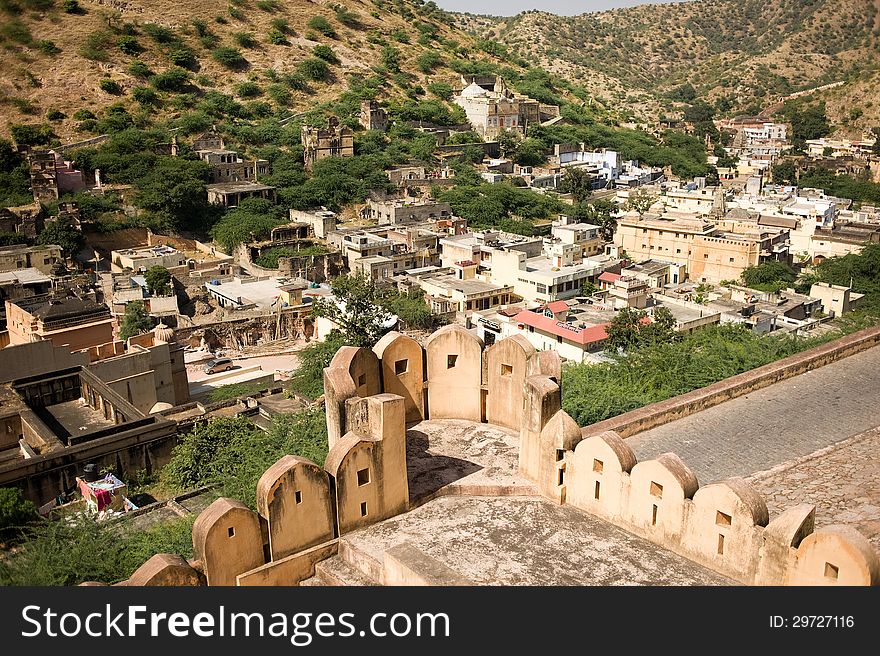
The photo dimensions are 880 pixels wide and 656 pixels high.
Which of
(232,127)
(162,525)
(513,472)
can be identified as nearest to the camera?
(513,472)

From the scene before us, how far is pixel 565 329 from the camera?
27547 millimetres

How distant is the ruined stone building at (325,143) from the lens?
173 ft

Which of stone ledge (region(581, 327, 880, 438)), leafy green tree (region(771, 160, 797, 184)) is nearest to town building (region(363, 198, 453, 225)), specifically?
leafy green tree (region(771, 160, 797, 184))

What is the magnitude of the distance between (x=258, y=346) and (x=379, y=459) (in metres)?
26.2

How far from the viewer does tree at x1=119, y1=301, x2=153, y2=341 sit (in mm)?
30812

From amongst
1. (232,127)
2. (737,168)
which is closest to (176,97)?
(232,127)

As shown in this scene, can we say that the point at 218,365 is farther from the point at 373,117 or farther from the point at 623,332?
the point at 373,117

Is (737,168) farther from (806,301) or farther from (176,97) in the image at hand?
(176,97)

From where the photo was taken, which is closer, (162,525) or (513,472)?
(513,472)

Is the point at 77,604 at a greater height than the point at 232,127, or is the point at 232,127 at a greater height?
the point at 232,127

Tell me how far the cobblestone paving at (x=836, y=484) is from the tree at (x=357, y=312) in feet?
61.5

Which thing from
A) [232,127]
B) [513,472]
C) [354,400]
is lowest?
[513,472]

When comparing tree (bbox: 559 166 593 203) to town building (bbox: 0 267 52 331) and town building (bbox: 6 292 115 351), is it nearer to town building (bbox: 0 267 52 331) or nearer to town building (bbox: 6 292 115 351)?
town building (bbox: 0 267 52 331)

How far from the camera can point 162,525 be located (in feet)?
47.1
